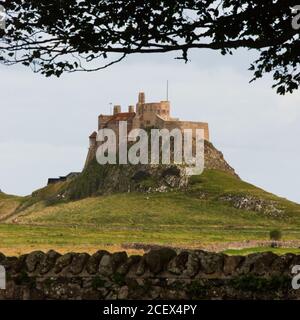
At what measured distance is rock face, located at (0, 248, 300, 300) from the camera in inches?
581

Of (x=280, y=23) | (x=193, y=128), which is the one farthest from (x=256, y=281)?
(x=193, y=128)

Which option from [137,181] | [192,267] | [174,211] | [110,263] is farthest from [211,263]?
[137,181]

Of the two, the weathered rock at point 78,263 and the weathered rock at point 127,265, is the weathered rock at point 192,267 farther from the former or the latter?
the weathered rock at point 78,263

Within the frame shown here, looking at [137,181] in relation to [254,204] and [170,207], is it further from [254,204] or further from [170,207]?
[254,204]

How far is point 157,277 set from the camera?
15.1 metres

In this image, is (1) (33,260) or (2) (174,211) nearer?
(1) (33,260)

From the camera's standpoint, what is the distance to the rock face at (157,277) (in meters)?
14.8

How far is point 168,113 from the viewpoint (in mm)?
197625

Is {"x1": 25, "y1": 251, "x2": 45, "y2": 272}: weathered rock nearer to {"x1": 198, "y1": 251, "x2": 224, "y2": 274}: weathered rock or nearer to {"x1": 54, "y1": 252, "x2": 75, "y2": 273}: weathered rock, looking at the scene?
{"x1": 54, "y1": 252, "x2": 75, "y2": 273}: weathered rock

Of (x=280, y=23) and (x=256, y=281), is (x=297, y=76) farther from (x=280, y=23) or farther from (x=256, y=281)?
(x=256, y=281)

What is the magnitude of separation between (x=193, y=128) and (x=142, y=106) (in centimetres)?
1464

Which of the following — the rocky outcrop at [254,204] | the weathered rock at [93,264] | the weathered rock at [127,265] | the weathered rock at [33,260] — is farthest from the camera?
the rocky outcrop at [254,204]

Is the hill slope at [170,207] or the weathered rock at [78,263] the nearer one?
the weathered rock at [78,263]

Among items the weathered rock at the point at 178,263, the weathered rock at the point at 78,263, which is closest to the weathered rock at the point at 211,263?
the weathered rock at the point at 178,263
